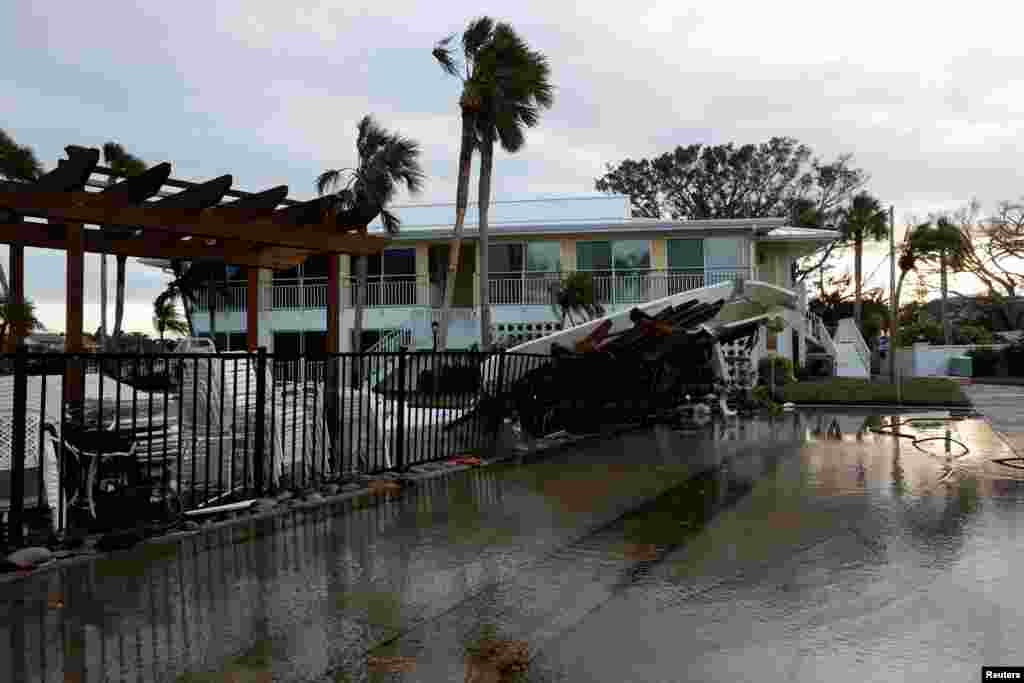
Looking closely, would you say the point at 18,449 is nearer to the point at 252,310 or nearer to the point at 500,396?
the point at 252,310

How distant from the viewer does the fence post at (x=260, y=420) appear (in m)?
7.79

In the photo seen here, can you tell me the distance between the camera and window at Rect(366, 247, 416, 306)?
2775 cm

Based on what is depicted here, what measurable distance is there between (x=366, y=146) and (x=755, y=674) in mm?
21686

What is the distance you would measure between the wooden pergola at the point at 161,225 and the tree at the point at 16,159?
50.3ft

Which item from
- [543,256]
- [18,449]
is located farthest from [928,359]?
[18,449]

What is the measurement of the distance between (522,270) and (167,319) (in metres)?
15.6

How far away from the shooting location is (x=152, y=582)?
559 cm

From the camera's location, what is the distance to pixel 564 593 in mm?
5375

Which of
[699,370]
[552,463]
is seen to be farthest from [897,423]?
[552,463]

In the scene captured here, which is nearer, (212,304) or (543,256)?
(212,304)

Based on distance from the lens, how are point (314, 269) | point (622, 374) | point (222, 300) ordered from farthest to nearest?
point (314, 269)
point (222, 300)
point (622, 374)

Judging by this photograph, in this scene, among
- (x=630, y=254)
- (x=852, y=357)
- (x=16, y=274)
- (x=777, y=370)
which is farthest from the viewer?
(x=852, y=357)

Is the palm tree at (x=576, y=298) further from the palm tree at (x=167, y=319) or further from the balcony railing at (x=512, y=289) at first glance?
the palm tree at (x=167, y=319)

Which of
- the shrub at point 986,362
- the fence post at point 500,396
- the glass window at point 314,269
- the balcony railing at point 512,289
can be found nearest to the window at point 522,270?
the balcony railing at point 512,289
